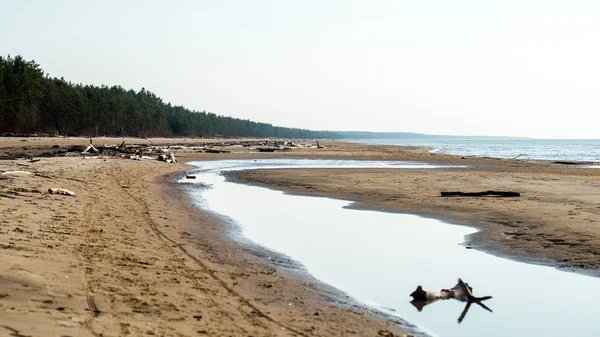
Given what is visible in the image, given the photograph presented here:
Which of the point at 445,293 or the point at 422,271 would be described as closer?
the point at 445,293

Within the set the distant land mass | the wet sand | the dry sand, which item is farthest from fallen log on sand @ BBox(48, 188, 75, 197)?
the distant land mass

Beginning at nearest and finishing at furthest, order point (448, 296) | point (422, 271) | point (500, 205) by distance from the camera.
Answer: point (448, 296)
point (422, 271)
point (500, 205)

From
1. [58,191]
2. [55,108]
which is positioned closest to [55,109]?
[55,108]

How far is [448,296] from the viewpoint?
384 inches

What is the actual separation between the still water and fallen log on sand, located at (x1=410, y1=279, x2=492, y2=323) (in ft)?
0.37

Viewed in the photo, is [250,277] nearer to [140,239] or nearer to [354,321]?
[354,321]

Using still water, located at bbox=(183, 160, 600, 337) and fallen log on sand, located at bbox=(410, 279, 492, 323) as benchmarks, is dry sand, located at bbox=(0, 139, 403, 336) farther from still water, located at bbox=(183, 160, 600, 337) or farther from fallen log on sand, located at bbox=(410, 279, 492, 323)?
fallen log on sand, located at bbox=(410, 279, 492, 323)

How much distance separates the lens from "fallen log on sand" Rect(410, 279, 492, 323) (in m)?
9.49

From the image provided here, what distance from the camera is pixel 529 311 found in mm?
9250

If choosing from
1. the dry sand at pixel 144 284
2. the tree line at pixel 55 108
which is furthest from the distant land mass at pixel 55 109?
the dry sand at pixel 144 284

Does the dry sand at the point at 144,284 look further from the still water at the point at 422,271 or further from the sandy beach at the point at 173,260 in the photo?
the still water at the point at 422,271

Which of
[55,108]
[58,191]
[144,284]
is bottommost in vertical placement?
[144,284]

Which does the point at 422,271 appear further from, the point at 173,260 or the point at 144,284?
the point at 144,284

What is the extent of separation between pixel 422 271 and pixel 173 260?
4.91 metres
